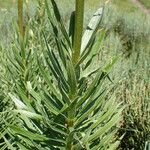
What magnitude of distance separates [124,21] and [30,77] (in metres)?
6.33

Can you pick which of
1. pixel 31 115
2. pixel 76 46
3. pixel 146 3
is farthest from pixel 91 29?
pixel 146 3

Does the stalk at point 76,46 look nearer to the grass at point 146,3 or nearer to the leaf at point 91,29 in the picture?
the leaf at point 91,29

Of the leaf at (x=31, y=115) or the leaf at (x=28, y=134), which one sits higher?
the leaf at (x=31, y=115)

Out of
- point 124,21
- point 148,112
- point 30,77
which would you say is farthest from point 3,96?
point 124,21

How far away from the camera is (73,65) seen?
1.01 metres

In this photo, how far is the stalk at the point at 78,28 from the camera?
93cm

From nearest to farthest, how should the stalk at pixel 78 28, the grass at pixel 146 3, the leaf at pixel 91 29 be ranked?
the stalk at pixel 78 28, the leaf at pixel 91 29, the grass at pixel 146 3

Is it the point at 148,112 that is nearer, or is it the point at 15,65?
the point at 15,65

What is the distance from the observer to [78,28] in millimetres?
952

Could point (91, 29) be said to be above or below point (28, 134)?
above

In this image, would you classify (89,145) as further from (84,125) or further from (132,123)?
(132,123)

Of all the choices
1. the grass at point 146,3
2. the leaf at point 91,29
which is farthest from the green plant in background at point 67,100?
the grass at point 146,3

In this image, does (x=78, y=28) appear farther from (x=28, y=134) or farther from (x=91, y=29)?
(x=28, y=134)

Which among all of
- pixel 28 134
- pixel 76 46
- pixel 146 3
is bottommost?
pixel 146 3
